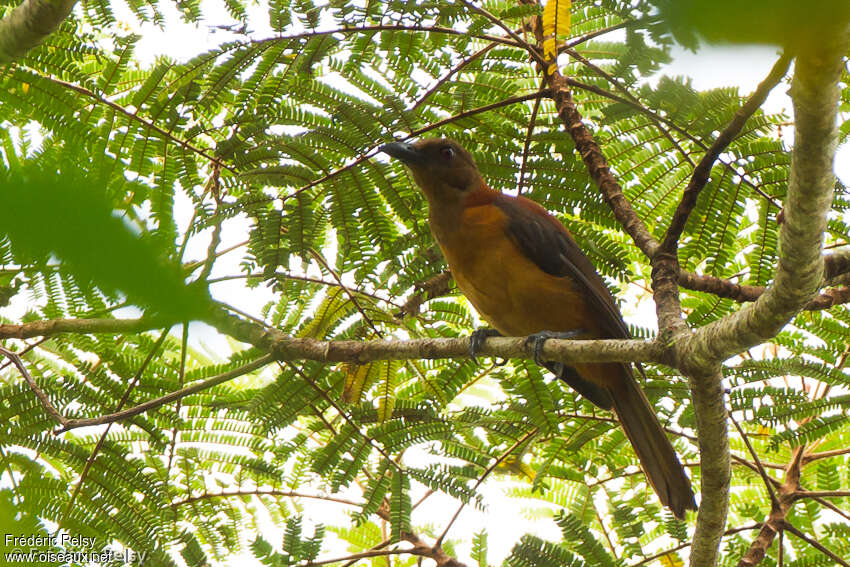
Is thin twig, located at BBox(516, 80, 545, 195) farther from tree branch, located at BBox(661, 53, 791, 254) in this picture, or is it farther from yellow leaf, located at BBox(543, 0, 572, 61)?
tree branch, located at BBox(661, 53, 791, 254)

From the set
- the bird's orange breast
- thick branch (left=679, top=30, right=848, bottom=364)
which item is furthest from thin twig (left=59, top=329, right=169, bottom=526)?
thick branch (left=679, top=30, right=848, bottom=364)

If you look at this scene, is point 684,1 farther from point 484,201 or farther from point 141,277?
point 484,201

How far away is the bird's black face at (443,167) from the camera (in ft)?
14.3

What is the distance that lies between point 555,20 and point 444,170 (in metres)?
1.15

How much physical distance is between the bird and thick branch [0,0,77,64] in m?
2.26

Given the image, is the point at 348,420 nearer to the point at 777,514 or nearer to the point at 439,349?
the point at 439,349

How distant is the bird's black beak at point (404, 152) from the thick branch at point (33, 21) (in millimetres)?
2032

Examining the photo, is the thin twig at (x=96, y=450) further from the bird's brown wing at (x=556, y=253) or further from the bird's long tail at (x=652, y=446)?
the bird's long tail at (x=652, y=446)

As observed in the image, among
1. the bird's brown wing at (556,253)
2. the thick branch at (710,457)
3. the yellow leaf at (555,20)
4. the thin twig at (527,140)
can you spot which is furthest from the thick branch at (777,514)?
the yellow leaf at (555,20)

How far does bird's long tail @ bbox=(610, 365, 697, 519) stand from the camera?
161 inches

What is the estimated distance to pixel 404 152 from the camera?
416 cm

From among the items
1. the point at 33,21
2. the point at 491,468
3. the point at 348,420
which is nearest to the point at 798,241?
the point at 33,21

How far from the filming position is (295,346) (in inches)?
145

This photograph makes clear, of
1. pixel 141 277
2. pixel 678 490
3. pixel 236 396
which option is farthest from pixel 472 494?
pixel 141 277
